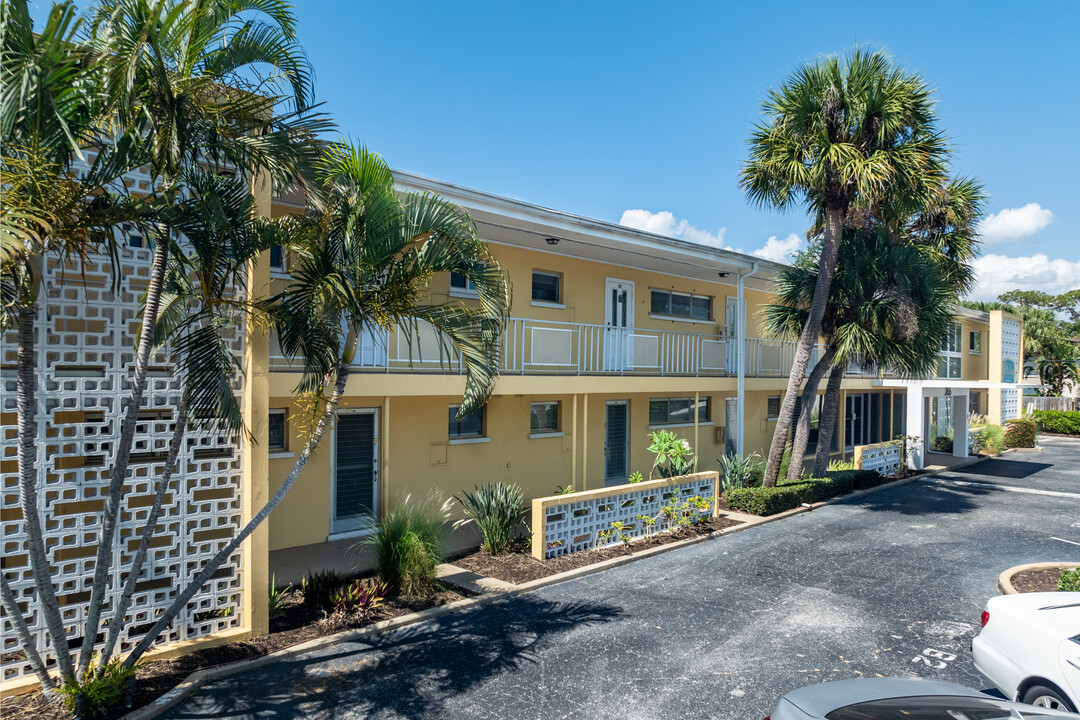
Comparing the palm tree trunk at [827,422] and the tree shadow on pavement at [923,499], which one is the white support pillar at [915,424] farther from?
the palm tree trunk at [827,422]

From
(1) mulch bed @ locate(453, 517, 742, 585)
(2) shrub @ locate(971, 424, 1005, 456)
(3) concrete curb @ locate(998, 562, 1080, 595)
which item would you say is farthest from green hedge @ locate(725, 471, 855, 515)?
(2) shrub @ locate(971, 424, 1005, 456)

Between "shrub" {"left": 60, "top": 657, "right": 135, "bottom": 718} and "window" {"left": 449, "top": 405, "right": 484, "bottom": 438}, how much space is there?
7.00 meters

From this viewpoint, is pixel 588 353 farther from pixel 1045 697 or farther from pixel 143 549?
pixel 1045 697

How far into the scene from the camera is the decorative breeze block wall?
5.54 m

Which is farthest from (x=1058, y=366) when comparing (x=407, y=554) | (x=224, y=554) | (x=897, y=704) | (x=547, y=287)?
(x=224, y=554)

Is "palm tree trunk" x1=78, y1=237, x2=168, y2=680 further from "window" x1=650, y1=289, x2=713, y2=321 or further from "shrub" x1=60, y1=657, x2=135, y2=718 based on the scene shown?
"window" x1=650, y1=289, x2=713, y2=321

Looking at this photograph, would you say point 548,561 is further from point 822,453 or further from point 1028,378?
point 1028,378

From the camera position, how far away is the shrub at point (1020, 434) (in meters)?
26.5

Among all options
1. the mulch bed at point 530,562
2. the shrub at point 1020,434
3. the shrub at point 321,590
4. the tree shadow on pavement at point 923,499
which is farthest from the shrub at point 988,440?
the shrub at point 321,590

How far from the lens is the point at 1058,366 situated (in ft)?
125

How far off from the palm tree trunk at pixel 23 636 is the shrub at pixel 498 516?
542cm

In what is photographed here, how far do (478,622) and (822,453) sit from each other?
36.2 feet

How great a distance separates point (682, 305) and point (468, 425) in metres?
7.33

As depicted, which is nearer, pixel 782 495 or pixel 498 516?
pixel 498 516
